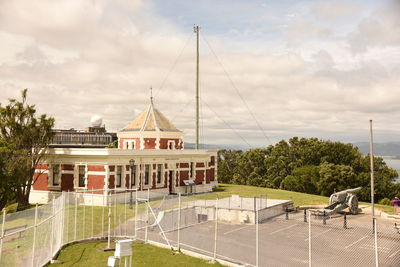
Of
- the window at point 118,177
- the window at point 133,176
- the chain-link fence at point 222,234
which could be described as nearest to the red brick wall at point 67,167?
the window at point 118,177

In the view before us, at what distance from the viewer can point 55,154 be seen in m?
33.3

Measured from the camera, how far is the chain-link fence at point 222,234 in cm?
1429

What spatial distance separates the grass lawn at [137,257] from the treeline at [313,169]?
133 feet

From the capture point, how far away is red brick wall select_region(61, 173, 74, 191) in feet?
108

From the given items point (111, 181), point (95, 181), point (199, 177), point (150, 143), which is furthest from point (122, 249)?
point (199, 177)

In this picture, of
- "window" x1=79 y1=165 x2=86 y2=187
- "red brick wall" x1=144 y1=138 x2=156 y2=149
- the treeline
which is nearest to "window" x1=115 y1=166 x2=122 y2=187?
"window" x1=79 y1=165 x2=86 y2=187

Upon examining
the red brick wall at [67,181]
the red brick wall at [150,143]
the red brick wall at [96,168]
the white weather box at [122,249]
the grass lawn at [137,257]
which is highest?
the red brick wall at [150,143]

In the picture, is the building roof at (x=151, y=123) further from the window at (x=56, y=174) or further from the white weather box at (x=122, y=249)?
the white weather box at (x=122, y=249)

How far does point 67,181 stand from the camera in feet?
109

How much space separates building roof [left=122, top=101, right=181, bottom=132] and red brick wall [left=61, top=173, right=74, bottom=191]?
10664 mm

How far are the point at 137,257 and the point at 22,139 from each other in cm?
1876

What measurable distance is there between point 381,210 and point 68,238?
25.0 meters

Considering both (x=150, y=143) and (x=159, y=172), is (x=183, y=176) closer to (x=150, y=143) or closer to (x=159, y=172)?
(x=159, y=172)

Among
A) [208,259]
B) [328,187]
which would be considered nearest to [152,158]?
[208,259]
